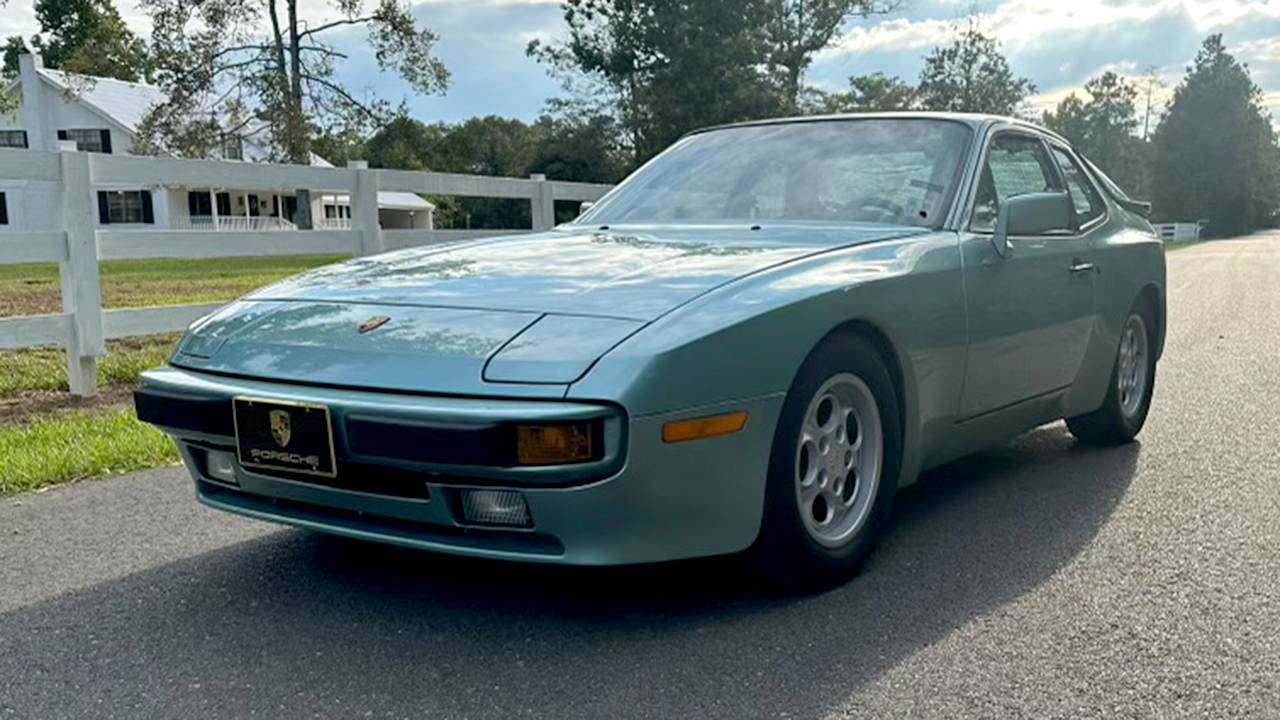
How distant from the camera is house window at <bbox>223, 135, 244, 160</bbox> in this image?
31.3 meters

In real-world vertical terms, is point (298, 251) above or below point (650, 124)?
below

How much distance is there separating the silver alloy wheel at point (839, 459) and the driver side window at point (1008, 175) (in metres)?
1.00

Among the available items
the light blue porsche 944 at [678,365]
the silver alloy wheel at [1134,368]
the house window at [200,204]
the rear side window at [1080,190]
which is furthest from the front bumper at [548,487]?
the house window at [200,204]

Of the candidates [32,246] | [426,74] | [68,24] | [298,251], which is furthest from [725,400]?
[68,24]

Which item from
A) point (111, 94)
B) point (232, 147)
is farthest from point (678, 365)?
point (111, 94)

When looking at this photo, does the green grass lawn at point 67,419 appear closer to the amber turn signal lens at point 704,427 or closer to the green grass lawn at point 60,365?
the green grass lawn at point 60,365

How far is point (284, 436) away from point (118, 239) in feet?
15.1

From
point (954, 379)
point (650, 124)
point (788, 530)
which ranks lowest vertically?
point (788, 530)

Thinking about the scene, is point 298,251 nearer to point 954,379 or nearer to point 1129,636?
point 954,379

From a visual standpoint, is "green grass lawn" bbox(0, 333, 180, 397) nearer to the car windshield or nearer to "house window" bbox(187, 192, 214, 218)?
the car windshield

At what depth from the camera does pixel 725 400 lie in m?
2.71

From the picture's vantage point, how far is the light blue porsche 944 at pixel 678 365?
2590 millimetres

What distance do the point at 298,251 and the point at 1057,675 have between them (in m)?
6.49

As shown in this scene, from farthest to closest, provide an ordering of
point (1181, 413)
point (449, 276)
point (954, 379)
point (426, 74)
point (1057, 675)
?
point (426, 74), point (1181, 413), point (954, 379), point (449, 276), point (1057, 675)
